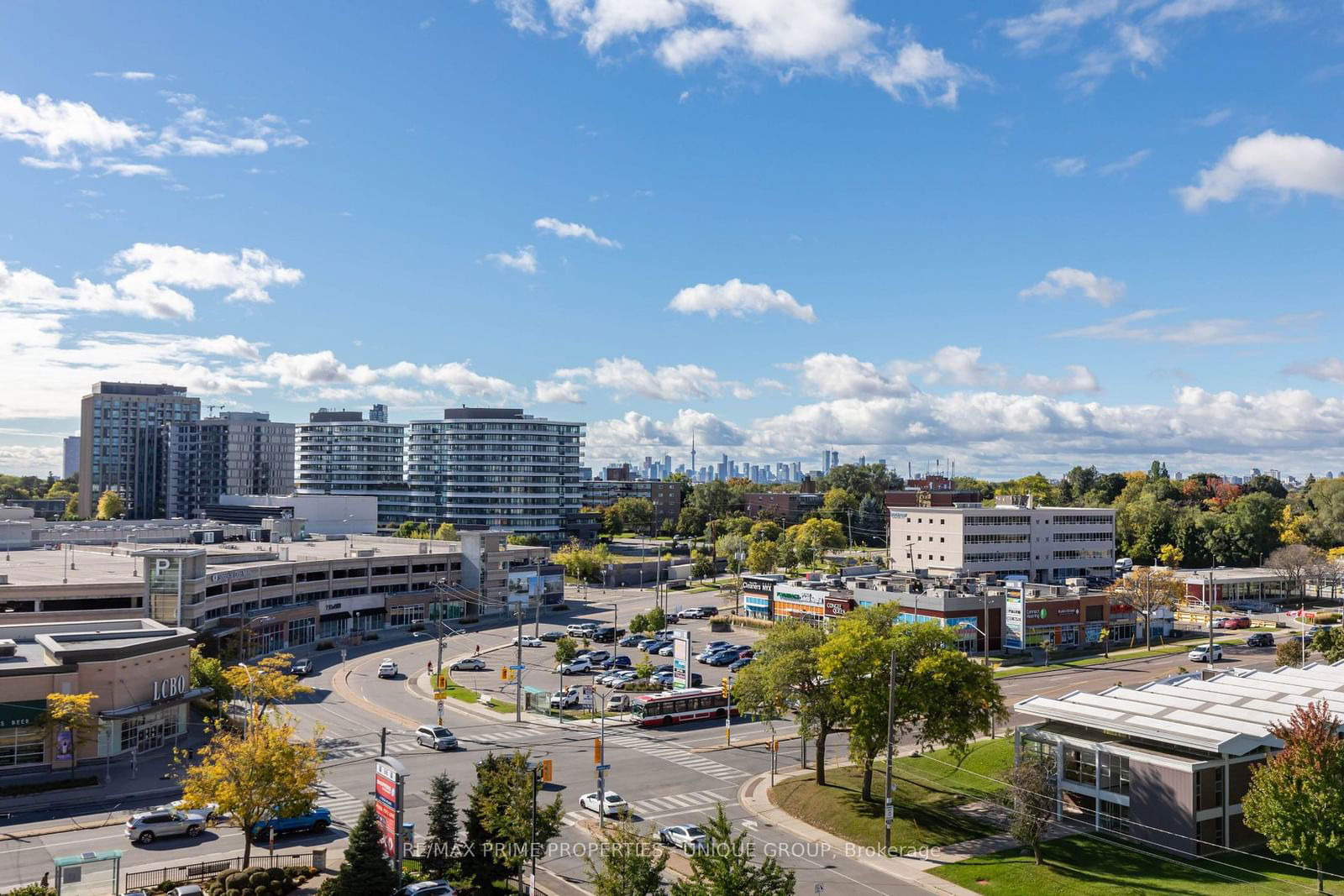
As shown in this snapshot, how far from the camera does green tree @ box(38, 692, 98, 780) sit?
50.0 meters

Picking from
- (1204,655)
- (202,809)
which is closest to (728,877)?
(202,809)

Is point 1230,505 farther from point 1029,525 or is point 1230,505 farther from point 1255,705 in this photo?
point 1255,705

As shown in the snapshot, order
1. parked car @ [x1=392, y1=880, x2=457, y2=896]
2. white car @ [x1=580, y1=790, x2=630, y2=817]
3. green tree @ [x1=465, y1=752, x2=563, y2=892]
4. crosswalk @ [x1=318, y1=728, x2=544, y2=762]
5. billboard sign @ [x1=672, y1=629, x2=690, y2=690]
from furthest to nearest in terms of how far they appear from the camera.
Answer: billboard sign @ [x1=672, y1=629, x2=690, y2=690] → crosswalk @ [x1=318, y1=728, x2=544, y2=762] → white car @ [x1=580, y1=790, x2=630, y2=817] → green tree @ [x1=465, y1=752, x2=563, y2=892] → parked car @ [x1=392, y1=880, x2=457, y2=896]

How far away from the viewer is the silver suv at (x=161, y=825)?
134 ft

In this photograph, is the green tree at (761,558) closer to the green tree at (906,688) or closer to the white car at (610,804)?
the green tree at (906,688)

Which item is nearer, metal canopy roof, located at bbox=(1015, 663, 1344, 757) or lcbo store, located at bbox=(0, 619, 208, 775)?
metal canopy roof, located at bbox=(1015, 663, 1344, 757)

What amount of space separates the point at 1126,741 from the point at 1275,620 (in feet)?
A: 277

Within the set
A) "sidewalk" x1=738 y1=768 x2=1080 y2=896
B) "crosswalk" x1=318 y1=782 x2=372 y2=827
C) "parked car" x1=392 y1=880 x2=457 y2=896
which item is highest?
"parked car" x1=392 y1=880 x2=457 y2=896

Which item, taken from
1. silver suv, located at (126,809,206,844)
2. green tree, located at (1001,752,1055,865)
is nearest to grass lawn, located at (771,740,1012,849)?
green tree, located at (1001,752,1055,865)

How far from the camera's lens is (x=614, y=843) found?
3066 cm

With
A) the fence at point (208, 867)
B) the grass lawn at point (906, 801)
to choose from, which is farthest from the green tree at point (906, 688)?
the fence at point (208, 867)

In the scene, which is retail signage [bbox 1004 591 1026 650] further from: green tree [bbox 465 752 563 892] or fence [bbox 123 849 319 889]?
fence [bbox 123 849 319 889]

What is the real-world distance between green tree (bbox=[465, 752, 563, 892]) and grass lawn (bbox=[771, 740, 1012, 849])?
52.4 feet

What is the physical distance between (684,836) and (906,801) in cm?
1335
